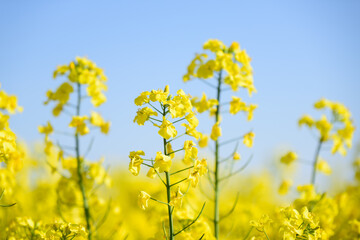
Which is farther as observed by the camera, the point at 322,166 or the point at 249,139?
the point at 322,166

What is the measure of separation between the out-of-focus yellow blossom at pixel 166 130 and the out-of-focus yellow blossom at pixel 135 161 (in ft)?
0.58

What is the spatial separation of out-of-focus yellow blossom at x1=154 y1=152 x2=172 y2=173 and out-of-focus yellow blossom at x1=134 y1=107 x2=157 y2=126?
217 mm

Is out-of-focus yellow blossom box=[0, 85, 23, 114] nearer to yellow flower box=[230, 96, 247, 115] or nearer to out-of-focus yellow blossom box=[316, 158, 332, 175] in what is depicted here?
yellow flower box=[230, 96, 247, 115]

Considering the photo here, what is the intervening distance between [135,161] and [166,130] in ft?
0.79

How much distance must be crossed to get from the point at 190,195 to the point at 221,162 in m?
1.03

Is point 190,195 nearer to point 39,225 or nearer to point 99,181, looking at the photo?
point 99,181

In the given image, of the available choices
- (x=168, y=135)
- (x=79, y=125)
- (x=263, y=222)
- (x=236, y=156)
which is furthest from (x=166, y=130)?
(x=79, y=125)

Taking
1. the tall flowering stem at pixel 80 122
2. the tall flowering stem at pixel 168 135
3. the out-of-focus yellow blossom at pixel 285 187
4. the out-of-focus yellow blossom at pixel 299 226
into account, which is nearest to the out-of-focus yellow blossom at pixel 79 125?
the tall flowering stem at pixel 80 122

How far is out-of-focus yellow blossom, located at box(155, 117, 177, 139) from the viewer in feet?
5.82

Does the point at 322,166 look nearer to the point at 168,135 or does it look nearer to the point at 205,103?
the point at 205,103

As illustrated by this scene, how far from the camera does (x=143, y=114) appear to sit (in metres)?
1.86

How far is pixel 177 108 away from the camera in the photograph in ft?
6.04

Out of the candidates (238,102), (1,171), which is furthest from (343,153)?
(1,171)

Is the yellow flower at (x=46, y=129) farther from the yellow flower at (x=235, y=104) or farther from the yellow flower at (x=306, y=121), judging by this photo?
the yellow flower at (x=306, y=121)
